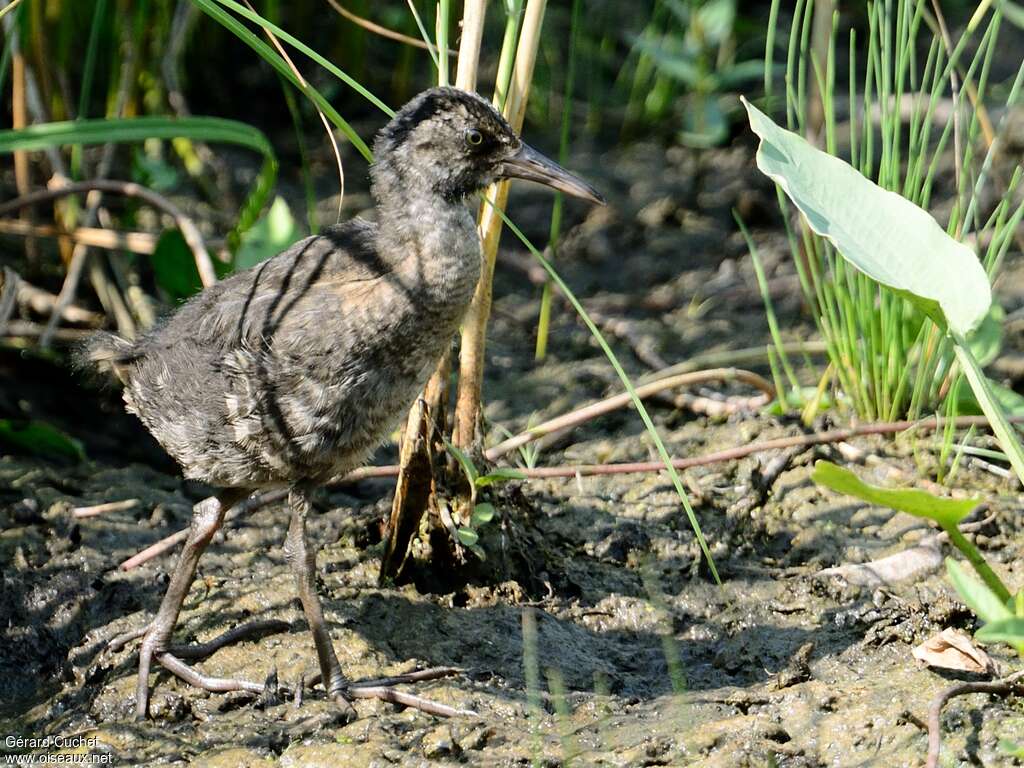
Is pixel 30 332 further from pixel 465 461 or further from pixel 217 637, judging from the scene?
pixel 465 461

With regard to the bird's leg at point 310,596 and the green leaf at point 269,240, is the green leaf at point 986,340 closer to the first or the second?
the bird's leg at point 310,596

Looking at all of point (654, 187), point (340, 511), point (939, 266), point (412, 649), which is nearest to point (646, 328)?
point (654, 187)

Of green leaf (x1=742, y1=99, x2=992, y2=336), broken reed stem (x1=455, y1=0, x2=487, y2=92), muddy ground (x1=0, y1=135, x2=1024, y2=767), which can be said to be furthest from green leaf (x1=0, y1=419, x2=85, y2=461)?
green leaf (x1=742, y1=99, x2=992, y2=336)

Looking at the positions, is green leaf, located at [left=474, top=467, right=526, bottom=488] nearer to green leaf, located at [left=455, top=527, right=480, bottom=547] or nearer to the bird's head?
green leaf, located at [left=455, top=527, right=480, bottom=547]

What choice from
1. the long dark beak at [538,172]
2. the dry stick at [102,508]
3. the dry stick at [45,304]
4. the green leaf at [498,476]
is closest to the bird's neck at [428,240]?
the long dark beak at [538,172]

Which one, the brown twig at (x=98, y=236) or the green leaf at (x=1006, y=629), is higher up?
the brown twig at (x=98, y=236)

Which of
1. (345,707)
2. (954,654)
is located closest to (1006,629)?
(954,654)
